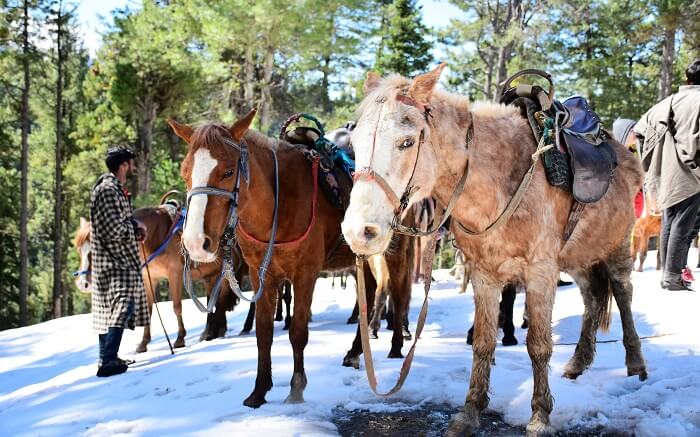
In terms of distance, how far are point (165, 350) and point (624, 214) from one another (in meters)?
5.93

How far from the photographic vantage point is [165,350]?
24.3ft

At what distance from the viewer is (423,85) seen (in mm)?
2756

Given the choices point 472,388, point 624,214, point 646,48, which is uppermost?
point 646,48

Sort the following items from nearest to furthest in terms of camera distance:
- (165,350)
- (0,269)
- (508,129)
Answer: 1. (508,129)
2. (165,350)
3. (0,269)

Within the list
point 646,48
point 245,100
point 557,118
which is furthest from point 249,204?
point 646,48

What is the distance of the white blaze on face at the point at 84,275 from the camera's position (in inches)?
271

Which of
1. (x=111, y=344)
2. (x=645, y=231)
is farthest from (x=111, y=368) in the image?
(x=645, y=231)

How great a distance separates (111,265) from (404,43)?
21.2 metres

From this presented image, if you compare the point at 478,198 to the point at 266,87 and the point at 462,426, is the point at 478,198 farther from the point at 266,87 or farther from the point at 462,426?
the point at 266,87

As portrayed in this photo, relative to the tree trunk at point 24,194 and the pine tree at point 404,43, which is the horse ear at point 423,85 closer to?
the tree trunk at point 24,194

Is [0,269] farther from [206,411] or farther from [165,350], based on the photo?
[206,411]

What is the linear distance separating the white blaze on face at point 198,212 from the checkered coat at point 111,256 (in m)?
2.70

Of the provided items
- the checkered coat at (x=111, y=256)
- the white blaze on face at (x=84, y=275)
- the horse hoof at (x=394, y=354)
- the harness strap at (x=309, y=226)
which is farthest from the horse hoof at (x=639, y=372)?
the white blaze on face at (x=84, y=275)

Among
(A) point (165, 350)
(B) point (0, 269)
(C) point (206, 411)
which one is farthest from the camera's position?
(B) point (0, 269)
